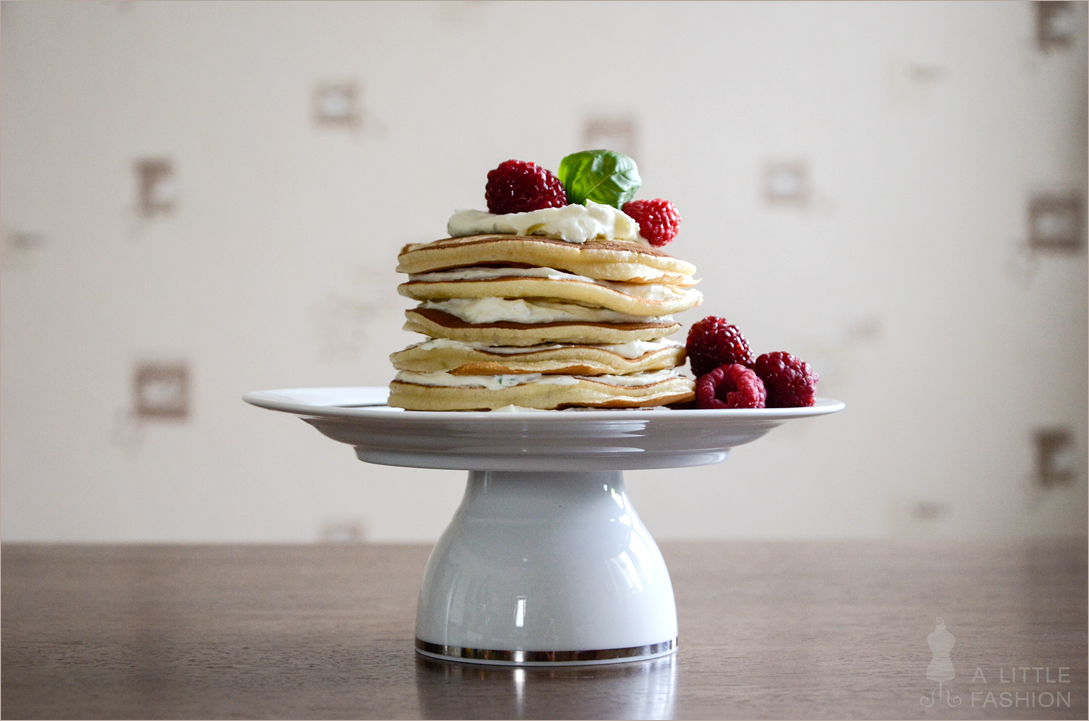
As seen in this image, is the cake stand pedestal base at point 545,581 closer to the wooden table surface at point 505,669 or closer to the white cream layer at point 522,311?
the wooden table surface at point 505,669

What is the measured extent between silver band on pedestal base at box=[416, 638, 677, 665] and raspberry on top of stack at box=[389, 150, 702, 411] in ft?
0.65

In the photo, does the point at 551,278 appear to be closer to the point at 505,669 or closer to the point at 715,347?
the point at 715,347

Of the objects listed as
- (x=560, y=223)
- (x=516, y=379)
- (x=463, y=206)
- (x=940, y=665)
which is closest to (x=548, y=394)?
(x=516, y=379)

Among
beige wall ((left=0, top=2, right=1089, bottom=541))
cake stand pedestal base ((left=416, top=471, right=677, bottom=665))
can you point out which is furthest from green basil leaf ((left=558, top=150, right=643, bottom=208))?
beige wall ((left=0, top=2, right=1089, bottom=541))

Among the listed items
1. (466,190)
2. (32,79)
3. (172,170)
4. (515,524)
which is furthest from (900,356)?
(32,79)

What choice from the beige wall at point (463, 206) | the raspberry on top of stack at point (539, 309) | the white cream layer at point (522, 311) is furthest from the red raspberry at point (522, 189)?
the beige wall at point (463, 206)

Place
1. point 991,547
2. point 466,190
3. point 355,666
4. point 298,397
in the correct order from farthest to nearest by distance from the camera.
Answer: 1. point 466,190
2. point 991,547
3. point 298,397
4. point 355,666

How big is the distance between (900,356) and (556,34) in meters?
1.14

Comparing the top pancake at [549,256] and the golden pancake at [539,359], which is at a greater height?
the top pancake at [549,256]

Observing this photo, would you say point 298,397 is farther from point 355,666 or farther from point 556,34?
point 556,34

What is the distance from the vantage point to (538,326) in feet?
2.88

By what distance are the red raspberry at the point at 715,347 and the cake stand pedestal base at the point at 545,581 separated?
138mm

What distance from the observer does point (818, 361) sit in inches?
104

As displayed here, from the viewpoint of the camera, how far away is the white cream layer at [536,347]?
0.88m
